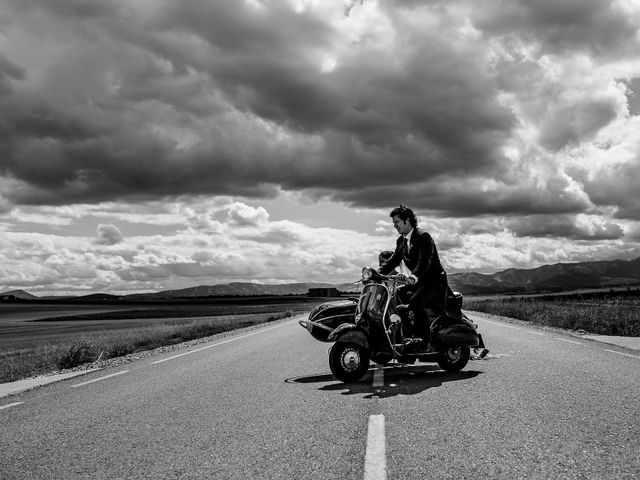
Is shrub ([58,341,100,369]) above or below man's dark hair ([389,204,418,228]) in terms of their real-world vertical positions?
below

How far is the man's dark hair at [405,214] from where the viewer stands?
24.4 feet

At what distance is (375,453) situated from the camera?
3977mm

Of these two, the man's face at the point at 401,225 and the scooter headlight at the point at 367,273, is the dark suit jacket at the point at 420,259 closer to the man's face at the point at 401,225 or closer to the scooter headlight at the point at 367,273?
the man's face at the point at 401,225

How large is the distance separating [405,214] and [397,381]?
7.51ft

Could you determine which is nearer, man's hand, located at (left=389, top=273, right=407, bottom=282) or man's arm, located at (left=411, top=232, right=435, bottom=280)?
man's hand, located at (left=389, top=273, right=407, bottom=282)

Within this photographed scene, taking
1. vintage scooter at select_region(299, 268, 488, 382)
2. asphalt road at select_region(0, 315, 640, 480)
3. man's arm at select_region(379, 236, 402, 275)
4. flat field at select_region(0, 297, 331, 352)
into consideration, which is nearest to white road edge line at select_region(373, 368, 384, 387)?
asphalt road at select_region(0, 315, 640, 480)

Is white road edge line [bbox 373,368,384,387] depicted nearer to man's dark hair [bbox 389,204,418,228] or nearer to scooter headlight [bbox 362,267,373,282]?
scooter headlight [bbox 362,267,373,282]

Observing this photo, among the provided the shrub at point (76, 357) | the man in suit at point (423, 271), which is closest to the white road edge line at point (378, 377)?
the man in suit at point (423, 271)

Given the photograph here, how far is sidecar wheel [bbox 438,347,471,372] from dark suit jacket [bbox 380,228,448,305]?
840 millimetres

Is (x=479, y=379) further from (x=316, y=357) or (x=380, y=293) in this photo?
(x=316, y=357)

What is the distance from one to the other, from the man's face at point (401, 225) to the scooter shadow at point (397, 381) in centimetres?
206

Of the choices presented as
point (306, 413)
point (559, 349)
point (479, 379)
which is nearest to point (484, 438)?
point (306, 413)

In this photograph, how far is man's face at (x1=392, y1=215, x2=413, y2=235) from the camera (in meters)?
7.49

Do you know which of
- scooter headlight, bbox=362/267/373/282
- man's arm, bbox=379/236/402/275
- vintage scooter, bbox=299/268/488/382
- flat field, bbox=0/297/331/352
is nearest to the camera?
scooter headlight, bbox=362/267/373/282
